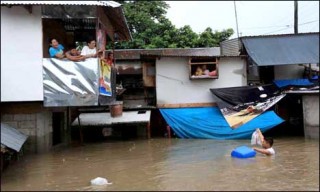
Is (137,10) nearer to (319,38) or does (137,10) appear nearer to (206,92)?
(206,92)

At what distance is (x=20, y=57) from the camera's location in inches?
436

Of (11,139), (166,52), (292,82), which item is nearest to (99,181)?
(11,139)

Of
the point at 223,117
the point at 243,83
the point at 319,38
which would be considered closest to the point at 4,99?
the point at 223,117

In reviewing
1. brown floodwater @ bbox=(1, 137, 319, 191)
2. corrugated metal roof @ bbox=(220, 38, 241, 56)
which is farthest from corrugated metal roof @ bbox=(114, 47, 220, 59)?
brown floodwater @ bbox=(1, 137, 319, 191)

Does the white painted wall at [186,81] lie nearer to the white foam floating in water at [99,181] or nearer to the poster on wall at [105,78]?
the poster on wall at [105,78]

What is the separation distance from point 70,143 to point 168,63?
17.4 feet

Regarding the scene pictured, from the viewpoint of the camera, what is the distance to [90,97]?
1134 cm

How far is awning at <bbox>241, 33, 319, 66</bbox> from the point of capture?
16.6 meters

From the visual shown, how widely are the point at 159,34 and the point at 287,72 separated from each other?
32.1ft

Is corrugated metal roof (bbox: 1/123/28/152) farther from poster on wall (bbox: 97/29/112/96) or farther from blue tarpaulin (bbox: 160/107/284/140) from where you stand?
blue tarpaulin (bbox: 160/107/284/140)

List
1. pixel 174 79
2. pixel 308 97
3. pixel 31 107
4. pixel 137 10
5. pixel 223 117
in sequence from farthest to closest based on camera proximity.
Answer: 1. pixel 137 10
2. pixel 174 79
3. pixel 223 117
4. pixel 308 97
5. pixel 31 107

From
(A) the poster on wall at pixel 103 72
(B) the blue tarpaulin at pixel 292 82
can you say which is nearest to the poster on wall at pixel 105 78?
(A) the poster on wall at pixel 103 72

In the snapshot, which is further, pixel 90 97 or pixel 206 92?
pixel 206 92

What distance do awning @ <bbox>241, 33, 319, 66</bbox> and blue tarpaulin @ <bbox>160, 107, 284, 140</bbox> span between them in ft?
7.57
